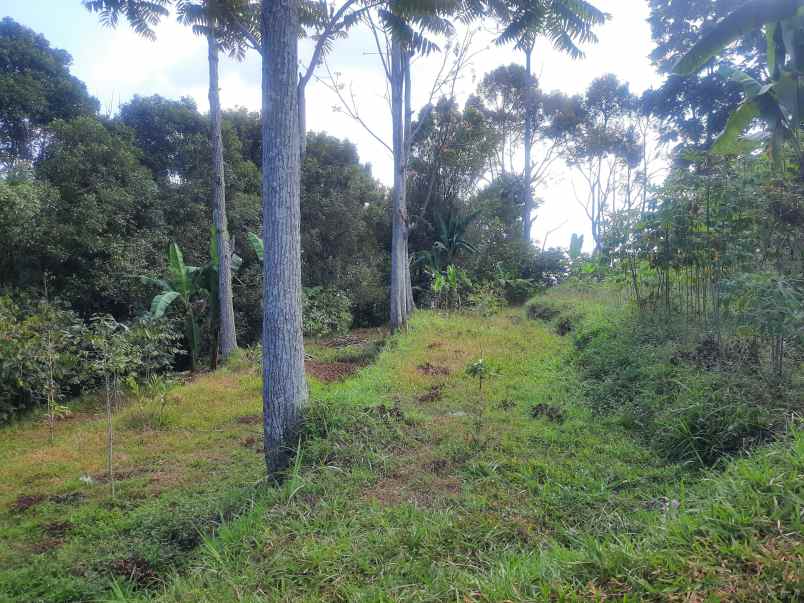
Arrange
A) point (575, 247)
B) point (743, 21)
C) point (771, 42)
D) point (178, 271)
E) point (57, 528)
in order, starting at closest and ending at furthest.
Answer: point (57, 528) < point (743, 21) < point (771, 42) < point (178, 271) < point (575, 247)

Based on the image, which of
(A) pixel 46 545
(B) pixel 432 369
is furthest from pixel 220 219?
(A) pixel 46 545

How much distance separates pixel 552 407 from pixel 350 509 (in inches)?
117

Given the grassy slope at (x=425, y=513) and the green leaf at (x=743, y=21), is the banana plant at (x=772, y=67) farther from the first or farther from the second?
the grassy slope at (x=425, y=513)

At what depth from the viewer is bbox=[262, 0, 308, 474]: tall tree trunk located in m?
5.07

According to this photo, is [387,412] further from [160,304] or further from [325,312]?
[325,312]

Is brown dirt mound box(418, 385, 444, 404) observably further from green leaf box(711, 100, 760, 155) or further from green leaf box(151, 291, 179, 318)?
green leaf box(151, 291, 179, 318)

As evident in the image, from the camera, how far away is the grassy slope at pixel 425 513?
2.47 metres

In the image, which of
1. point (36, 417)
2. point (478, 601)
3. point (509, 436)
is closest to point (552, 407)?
point (509, 436)

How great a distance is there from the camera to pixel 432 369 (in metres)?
8.38

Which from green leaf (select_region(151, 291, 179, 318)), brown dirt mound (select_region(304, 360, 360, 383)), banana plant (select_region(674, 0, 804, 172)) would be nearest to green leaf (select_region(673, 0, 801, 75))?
banana plant (select_region(674, 0, 804, 172))

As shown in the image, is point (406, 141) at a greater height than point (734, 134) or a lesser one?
greater

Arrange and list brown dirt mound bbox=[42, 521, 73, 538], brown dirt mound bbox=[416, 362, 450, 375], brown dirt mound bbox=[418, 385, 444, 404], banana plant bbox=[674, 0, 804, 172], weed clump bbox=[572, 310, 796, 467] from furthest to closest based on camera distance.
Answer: brown dirt mound bbox=[416, 362, 450, 375] → brown dirt mound bbox=[418, 385, 444, 404] → banana plant bbox=[674, 0, 804, 172] → brown dirt mound bbox=[42, 521, 73, 538] → weed clump bbox=[572, 310, 796, 467]

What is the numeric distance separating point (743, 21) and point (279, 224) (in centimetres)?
497

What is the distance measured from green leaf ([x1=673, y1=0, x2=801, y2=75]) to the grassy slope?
13.4ft
